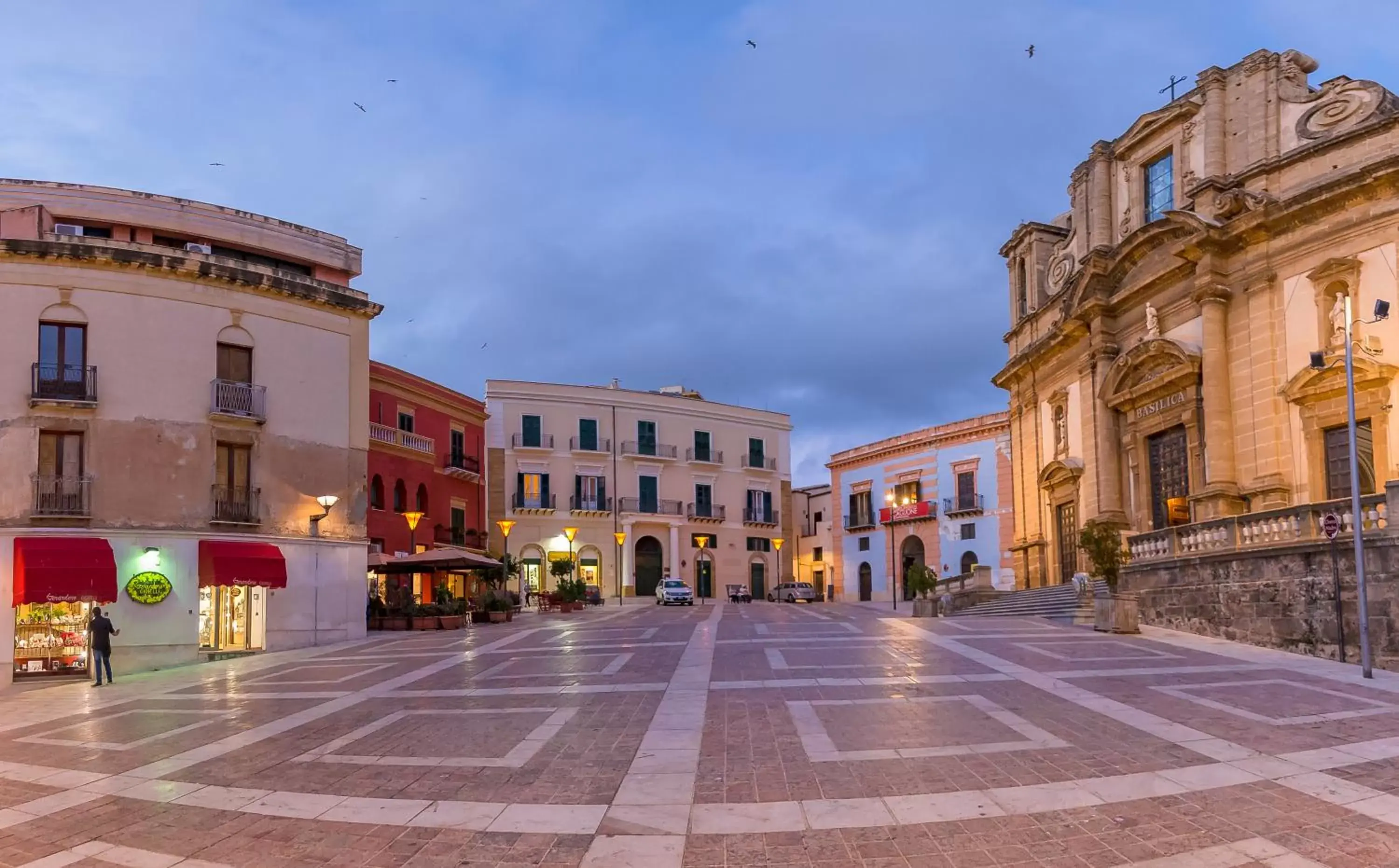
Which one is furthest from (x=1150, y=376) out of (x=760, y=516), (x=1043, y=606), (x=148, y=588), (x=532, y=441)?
(x=760, y=516)

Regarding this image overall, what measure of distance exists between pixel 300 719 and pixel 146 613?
12.6 metres

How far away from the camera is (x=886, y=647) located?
17.8 m

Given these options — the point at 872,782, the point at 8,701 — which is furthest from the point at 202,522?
the point at 872,782

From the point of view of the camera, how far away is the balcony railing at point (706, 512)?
59.1 meters

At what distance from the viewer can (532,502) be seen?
54062 mm

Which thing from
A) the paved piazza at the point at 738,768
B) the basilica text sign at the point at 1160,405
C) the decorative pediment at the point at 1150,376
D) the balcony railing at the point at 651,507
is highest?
the decorative pediment at the point at 1150,376

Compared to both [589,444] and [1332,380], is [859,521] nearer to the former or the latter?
[589,444]

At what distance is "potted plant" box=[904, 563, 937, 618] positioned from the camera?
102 feet

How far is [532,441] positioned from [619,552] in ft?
24.9

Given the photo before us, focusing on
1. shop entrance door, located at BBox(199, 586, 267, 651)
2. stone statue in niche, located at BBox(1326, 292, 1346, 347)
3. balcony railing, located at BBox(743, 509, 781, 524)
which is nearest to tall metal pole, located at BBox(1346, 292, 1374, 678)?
stone statue in niche, located at BBox(1326, 292, 1346, 347)

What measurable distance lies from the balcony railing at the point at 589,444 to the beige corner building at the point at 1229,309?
27909mm

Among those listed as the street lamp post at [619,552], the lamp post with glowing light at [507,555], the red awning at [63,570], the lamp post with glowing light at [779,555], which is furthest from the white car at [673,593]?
the red awning at [63,570]

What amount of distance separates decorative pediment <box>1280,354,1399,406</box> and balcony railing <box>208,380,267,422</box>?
24.1 metres

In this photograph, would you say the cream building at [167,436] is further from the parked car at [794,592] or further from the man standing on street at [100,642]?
the parked car at [794,592]
